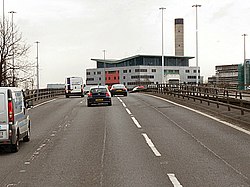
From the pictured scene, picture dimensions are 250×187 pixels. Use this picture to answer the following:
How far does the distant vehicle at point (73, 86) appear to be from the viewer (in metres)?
53.0

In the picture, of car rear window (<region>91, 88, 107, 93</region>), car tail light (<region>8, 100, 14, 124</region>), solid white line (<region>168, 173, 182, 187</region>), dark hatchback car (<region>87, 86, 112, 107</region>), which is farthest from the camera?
car rear window (<region>91, 88, 107, 93</region>)

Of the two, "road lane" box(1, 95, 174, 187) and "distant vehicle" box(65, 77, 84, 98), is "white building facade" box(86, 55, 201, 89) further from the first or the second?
"road lane" box(1, 95, 174, 187)

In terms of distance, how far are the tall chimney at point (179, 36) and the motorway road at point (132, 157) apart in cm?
13845

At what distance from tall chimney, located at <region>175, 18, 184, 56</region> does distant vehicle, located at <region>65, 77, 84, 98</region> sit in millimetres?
104115

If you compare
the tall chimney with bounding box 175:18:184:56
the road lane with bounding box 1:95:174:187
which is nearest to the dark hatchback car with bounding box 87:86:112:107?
the road lane with bounding box 1:95:174:187

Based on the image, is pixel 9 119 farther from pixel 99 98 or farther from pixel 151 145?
pixel 99 98

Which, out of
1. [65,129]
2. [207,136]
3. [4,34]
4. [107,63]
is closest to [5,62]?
[4,34]

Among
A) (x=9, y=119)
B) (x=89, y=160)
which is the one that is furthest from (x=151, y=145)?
(x=9, y=119)

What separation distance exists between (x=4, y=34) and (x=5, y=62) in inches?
104

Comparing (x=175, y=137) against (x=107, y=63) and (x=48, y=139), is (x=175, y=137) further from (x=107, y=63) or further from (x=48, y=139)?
(x=107, y=63)

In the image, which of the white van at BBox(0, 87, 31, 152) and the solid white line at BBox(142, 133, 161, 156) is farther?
the white van at BBox(0, 87, 31, 152)

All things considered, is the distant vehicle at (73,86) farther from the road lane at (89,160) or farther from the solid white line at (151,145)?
the solid white line at (151,145)

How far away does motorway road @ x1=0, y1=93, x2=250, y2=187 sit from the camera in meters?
8.27

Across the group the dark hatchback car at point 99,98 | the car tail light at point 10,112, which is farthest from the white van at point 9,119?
the dark hatchback car at point 99,98
